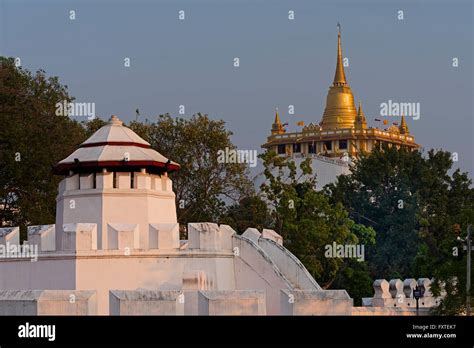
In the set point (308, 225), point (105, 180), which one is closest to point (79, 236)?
point (105, 180)

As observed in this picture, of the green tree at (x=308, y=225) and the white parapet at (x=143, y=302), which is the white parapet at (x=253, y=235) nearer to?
the white parapet at (x=143, y=302)

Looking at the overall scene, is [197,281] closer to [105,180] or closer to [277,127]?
[105,180]

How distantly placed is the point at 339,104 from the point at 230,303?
97.3 metres

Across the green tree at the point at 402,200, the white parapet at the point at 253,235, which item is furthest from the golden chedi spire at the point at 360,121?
the white parapet at the point at 253,235

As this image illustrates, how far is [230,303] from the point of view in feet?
76.3

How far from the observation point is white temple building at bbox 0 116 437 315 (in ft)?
97.9

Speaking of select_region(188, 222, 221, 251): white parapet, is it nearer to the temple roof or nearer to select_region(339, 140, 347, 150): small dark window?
the temple roof

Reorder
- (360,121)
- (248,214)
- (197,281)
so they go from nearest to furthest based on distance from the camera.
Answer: (197,281), (248,214), (360,121)

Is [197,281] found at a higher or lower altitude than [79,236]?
lower

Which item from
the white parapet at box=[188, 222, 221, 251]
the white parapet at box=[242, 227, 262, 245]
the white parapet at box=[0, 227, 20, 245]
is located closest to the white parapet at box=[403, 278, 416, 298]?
the white parapet at box=[242, 227, 262, 245]

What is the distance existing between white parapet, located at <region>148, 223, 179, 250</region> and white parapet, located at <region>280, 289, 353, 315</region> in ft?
20.0
